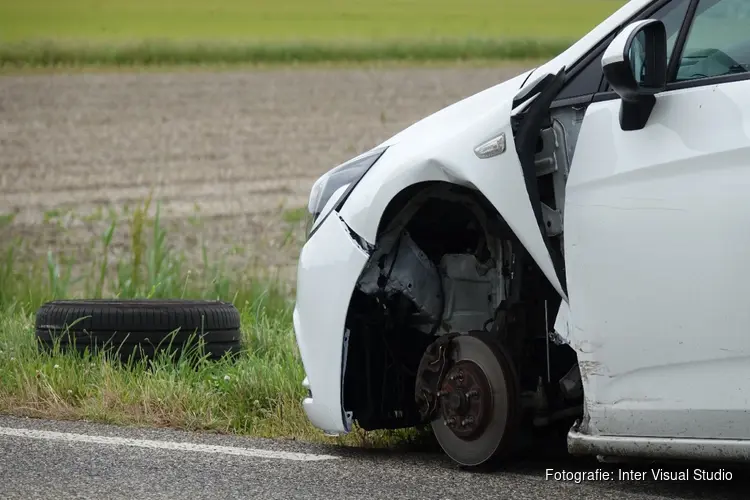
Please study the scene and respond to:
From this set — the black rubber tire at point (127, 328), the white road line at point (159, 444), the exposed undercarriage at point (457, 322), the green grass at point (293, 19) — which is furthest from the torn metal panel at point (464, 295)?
the green grass at point (293, 19)

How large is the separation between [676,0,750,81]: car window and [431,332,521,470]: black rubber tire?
1158 mm

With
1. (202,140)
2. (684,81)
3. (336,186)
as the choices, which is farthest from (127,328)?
(202,140)

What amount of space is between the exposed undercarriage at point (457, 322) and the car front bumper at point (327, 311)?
9 cm

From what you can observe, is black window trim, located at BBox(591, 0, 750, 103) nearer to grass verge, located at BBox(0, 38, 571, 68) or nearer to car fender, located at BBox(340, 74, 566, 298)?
car fender, located at BBox(340, 74, 566, 298)

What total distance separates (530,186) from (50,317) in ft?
10.4

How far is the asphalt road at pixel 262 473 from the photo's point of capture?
4.48 metres

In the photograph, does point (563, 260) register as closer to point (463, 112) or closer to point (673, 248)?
point (673, 248)

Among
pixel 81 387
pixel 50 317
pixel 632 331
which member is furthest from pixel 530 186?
pixel 50 317

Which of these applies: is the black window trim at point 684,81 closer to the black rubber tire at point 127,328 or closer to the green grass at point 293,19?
the black rubber tire at point 127,328

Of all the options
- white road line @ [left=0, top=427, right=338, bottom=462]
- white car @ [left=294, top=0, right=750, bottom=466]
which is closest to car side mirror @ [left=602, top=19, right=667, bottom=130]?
white car @ [left=294, top=0, right=750, bottom=466]

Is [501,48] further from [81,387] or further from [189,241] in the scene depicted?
[81,387]

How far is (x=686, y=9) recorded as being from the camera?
14.4 ft

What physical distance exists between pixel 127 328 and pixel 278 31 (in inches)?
1277

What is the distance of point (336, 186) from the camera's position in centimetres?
533
